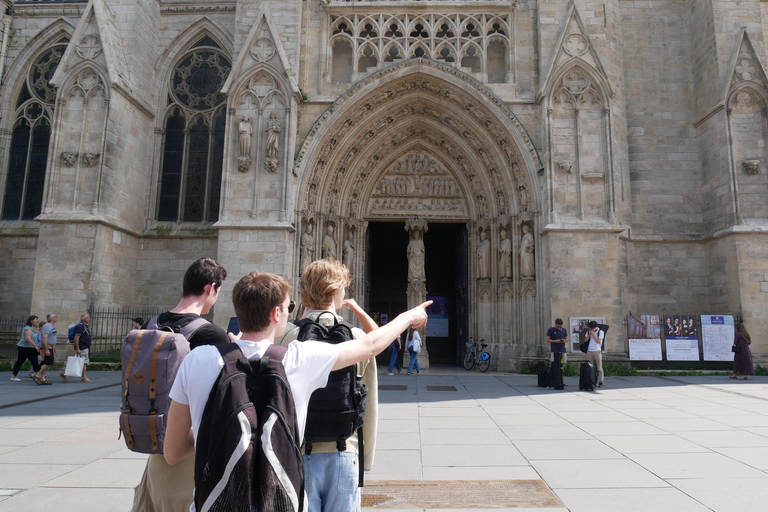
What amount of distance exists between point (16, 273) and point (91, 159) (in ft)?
16.0

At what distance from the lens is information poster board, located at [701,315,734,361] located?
12.9 m

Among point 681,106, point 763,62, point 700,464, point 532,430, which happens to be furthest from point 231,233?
point 763,62

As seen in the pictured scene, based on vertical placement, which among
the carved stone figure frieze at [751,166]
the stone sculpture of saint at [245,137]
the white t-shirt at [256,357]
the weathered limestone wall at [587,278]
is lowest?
the white t-shirt at [256,357]

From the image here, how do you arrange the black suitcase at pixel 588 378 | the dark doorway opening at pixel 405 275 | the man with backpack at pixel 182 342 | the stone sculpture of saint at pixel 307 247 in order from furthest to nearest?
the dark doorway opening at pixel 405 275 → the stone sculpture of saint at pixel 307 247 → the black suitcase at pixel 588 378 → the man with backpack at pixel 182 342

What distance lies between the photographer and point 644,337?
1299 cm

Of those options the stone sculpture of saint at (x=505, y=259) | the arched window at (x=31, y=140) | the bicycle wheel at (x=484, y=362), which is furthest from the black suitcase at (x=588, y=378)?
the arched window at (x=31, y=140)

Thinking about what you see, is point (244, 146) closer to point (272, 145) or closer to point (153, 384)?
point (272, 145)

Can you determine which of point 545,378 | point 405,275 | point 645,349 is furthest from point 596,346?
point 405,275

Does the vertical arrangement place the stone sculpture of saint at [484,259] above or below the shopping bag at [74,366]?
above

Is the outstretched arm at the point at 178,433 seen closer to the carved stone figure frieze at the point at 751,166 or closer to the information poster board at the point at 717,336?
the information poster board at the point at 717,336

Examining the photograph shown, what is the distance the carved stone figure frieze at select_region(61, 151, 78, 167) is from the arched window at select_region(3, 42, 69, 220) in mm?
3653

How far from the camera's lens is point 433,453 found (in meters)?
5.26

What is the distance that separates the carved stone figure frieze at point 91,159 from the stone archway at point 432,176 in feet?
18.2

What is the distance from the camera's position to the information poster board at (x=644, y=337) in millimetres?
12914
